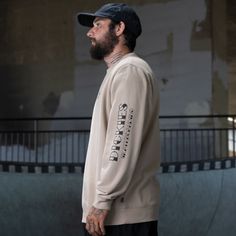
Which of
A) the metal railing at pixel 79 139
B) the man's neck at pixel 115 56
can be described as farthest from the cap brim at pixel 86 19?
the metal railing at pixel 79 139

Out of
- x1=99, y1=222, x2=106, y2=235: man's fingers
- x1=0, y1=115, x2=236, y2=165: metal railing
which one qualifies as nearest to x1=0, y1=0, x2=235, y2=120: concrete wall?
x1=0, y1=115, x2=236, y2=165: metal railing

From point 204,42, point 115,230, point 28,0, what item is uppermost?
point 28,0

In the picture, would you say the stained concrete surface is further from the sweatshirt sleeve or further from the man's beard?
the sweatshirt sleeve

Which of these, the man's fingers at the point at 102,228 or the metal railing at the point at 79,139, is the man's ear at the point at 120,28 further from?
the metal railing at the point at 79,139

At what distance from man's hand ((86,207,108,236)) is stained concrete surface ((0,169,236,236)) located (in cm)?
439

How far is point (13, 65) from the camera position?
10.8m

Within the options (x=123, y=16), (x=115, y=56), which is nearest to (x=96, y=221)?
(x=115, y=56)

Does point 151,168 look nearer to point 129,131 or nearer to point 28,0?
point 129,131

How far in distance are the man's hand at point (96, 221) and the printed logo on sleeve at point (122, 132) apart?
0.20 metres

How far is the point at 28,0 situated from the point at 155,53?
2.94 m

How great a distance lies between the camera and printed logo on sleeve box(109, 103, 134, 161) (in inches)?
75.4

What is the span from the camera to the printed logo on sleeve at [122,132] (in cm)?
192

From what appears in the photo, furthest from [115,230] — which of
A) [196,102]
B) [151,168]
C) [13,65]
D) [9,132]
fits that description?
[13,65]

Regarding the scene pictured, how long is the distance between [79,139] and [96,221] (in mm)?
7874
